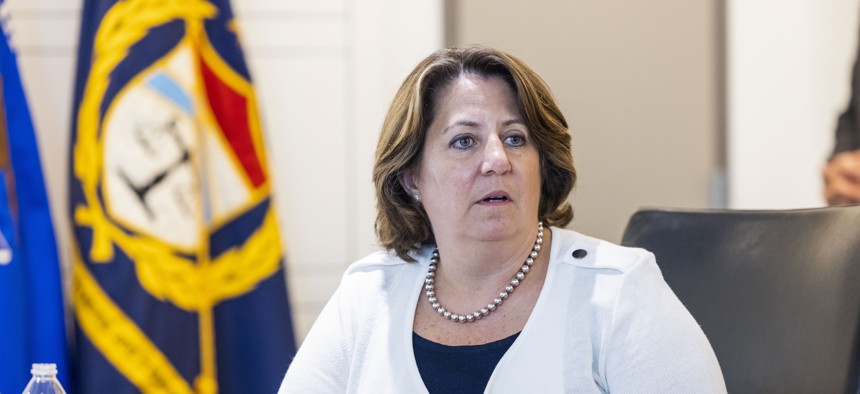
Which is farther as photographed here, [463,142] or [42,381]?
[463,142]

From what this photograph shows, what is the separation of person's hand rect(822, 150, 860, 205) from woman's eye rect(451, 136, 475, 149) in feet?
4.27

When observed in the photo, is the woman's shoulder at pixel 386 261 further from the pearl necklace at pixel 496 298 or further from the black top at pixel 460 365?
the black top at pixel 460 365

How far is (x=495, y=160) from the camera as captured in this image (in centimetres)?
164

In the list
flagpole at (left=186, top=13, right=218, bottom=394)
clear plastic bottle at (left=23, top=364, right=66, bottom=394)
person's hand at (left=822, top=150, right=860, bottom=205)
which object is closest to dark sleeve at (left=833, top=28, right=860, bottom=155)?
person's hand at (left=822, top=150, right=860, bottom=205)

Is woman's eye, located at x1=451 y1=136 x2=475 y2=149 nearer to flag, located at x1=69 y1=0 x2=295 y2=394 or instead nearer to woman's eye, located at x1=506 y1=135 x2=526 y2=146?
woman's eye, located at x1=506 y1=135 x2=526 y2=146

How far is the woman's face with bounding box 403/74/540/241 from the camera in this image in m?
1.66

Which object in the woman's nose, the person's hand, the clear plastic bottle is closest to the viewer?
the clear plastic bottle

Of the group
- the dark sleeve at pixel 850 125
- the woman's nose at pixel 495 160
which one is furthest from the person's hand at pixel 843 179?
the woman's nose at pixel 495 160

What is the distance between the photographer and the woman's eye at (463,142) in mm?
1702

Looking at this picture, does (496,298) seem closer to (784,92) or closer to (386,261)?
(386,261)

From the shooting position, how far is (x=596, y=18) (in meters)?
3.35

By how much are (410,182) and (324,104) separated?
1.47m

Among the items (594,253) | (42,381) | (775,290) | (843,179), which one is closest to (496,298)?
(594,253)

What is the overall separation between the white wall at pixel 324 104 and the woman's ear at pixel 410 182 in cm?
143
